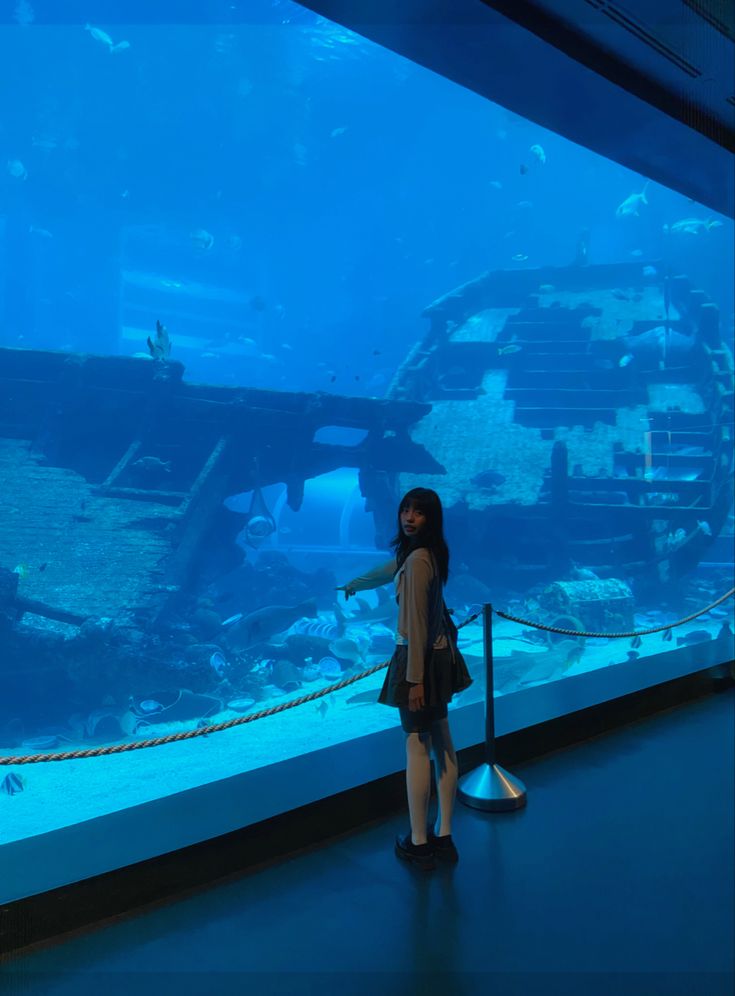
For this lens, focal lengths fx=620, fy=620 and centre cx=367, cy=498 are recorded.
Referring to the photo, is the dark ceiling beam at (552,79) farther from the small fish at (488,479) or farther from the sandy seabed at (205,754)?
the small fish at (488,479)

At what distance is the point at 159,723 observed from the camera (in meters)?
18.2

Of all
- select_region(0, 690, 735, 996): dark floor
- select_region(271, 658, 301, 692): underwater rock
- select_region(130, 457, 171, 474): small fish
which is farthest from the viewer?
select_region(130, 457, 171, 474): small fish

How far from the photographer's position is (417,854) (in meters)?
2.29

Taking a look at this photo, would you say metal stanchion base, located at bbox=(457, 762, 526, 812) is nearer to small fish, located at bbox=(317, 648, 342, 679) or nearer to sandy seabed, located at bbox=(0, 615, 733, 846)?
sandy seabed, located at bbox=(0, 615, 733, 846)

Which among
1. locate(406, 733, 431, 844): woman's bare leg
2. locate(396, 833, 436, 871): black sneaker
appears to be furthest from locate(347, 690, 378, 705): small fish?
locate(406, 733, 431, 844): woman's bare leg

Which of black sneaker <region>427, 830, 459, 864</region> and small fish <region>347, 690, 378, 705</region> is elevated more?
black sneaker <region>427, 830, 459, 864</region>

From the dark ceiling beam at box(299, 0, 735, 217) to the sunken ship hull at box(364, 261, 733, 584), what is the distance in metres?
15.5

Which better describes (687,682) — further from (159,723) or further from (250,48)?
(250,48)

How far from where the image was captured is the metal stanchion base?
9.16ft

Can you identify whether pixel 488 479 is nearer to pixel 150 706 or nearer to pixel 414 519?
pixel 150 706

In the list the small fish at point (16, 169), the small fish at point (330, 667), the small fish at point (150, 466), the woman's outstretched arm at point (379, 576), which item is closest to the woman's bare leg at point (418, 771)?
the woman's outstretched arm at point (379, 576)

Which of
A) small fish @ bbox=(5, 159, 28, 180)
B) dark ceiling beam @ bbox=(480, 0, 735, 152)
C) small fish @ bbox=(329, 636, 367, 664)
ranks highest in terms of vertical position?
small fish @ bbox=(5, 159, 28, 180)

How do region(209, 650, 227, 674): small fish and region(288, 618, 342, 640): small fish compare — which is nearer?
region(209, 650, 227, 674): small fish

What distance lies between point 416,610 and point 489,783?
1.28 m
